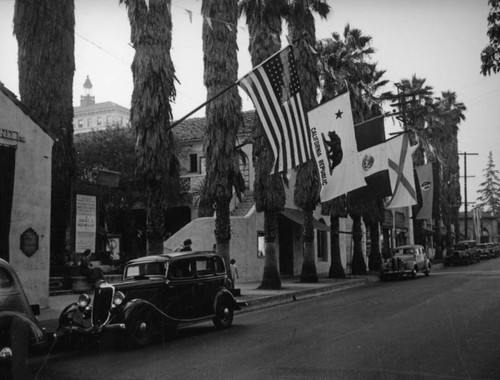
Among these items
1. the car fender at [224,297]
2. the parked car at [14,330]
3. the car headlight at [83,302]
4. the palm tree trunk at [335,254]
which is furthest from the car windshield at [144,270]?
the palm tree trunk at [335,254]

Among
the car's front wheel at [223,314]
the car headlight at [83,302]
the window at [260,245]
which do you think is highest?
the window at [260,245]

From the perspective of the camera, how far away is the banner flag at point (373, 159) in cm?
1919

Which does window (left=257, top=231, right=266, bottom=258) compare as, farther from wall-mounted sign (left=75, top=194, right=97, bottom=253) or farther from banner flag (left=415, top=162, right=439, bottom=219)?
wall-mounted sign (left=75, top=194, right=97, bottom=253)

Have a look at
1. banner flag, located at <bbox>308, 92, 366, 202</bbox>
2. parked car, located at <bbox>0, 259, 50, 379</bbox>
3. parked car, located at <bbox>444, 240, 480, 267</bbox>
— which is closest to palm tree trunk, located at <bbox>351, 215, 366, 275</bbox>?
banner flag, located at <bbox>308, 92, 366, 202</bbox>

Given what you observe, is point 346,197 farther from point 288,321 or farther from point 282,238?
point 288,321

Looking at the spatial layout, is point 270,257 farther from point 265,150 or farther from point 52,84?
point 52,84

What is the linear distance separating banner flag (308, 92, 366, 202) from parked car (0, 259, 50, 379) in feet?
30.0

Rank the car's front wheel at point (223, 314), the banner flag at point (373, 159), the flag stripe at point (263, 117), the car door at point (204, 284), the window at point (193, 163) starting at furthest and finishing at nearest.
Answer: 1. the window at point (193, 163)
2. the banner flag at point (373, 159)
3. the flag stripe at point (263, 117)
4. the car's front wheel at point (223, 314)
5. the car door at point (204, 284)

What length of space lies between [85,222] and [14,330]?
10565 mm

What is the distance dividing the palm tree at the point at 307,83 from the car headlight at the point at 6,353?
18.2 meters

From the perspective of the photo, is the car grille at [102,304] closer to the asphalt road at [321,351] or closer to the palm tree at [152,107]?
the asphalt road at [321,351]

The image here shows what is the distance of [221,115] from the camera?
62.5ft

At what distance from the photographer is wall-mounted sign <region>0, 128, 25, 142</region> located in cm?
1457

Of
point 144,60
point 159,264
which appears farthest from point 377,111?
point 159,264
